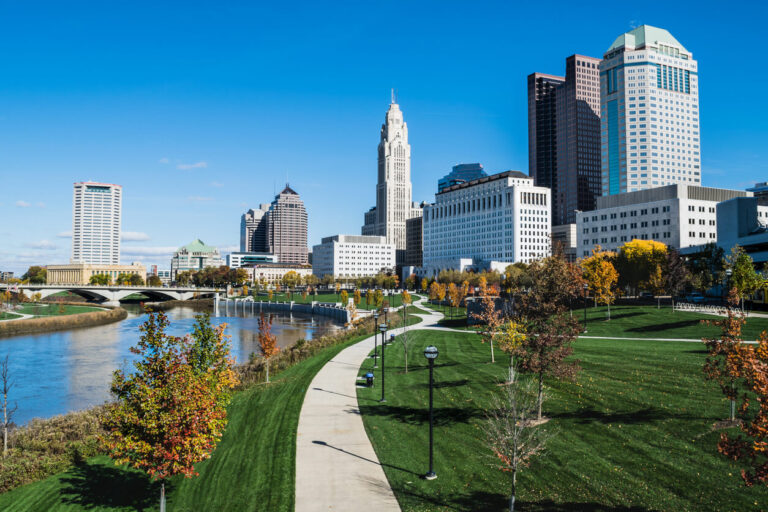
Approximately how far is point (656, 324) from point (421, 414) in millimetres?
36336

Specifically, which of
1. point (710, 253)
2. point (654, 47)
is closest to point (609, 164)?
point (654, 47)

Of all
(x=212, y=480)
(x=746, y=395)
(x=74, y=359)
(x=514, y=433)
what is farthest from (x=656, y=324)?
(x=74, y=359)

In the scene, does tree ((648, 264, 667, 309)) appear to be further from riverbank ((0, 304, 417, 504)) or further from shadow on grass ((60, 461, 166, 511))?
shadow on grass ((60, 461, 166, 511))

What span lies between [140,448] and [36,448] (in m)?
14.9

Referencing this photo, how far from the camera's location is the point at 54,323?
90.2m

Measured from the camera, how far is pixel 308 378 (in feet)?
114

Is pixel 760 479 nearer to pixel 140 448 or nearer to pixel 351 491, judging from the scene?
pixel 351 491

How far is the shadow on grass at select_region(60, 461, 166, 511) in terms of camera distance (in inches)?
731

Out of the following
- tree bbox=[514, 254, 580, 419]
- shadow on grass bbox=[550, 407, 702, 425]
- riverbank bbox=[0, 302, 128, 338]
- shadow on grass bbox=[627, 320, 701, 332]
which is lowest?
riverbank bbox=[0, 302, 128, 338]

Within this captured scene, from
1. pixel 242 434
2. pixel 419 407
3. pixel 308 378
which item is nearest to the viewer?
pixel 242 434

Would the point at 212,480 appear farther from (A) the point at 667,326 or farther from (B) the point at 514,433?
(A) the point at 667,326

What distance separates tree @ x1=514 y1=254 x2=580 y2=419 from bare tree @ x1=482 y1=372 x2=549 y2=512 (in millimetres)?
1552

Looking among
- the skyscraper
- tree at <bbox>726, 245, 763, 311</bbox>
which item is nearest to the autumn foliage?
tree at <bbox>726, 245, 763, 311</bbox>

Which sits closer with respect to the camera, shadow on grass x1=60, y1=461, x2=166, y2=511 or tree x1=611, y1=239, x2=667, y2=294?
shadow on grass x1=60, y1=461, x2=166, y2=511
